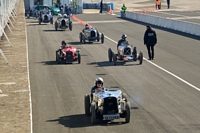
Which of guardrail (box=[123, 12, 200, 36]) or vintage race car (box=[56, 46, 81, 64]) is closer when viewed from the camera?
vintage race car (box=[56, 46, 81, 64])

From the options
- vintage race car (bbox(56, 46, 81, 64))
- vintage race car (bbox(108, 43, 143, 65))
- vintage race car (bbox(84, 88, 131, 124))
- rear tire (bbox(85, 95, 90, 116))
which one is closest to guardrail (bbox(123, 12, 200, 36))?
vintage race car (bbox(108, 43, 143, 65))

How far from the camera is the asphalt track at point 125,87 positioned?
13.1m

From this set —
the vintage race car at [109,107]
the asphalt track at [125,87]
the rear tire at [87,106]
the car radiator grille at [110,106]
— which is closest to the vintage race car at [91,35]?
the asphalt track at [125,87]

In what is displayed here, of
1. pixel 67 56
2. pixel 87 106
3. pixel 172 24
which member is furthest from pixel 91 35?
pixel 87 106

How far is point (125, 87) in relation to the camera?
18281 mm

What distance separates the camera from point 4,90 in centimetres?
1535

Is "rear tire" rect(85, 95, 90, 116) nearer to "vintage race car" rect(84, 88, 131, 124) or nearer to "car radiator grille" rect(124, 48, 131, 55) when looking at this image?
"vintage race car" rect(84, 88, 131, 124)

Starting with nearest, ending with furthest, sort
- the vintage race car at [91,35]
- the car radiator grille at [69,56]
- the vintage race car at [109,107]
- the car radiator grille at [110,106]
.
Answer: the vintage race car at [109,107] → the car radiator grille at [110,106] → the car radiator grille at [69,56] → the vintage race car at [91,35]

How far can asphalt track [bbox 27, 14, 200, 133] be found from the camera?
13.1 metres

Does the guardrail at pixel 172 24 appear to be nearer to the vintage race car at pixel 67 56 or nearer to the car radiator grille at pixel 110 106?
the vintage race car at pixel 67 56

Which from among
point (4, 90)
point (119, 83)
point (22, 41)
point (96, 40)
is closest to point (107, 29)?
point (96, 40)

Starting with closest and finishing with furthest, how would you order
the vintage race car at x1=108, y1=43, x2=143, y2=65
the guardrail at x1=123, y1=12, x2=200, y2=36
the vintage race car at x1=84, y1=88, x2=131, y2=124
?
the vintage race car at x1=84, y1=88, x2=131, y2=124, the vintage race car at x1=108, y1=43, x2=143, y2=65, the guardrail at x1=123, y1=12, x2=200, y2=36

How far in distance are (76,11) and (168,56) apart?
46530 millimetres

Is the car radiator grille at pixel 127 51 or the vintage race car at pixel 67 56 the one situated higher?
the car radiator grille at pixel 127 51
